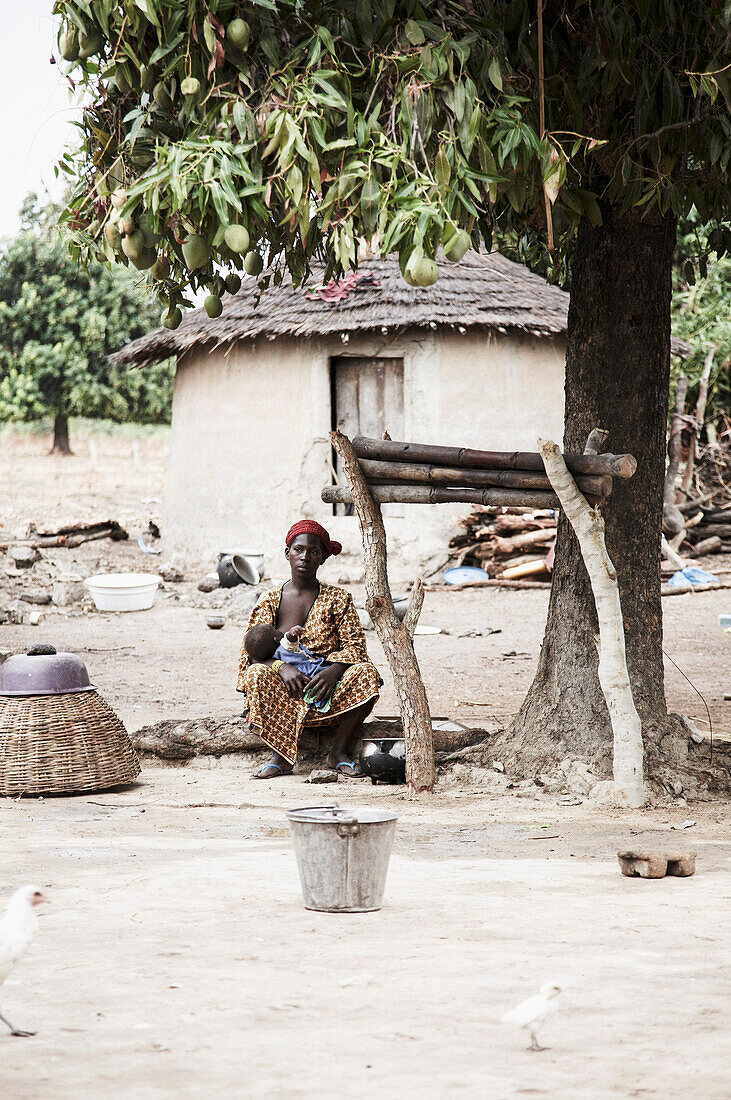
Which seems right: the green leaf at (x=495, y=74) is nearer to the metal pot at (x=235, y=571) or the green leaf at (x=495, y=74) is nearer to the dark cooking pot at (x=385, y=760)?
the dark cooking pot at (x=385, y=760)

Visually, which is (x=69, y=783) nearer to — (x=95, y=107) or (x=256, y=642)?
(x=256, y=642)

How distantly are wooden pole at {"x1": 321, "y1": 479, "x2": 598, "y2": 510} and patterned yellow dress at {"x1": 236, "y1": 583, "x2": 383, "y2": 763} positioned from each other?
711 mm

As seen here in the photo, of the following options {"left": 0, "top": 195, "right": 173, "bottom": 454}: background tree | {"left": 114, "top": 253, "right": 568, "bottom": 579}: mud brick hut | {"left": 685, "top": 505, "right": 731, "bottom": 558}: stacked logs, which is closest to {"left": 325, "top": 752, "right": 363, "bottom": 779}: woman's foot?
{"left": 114, "top": 253, "right": 568, "bottom": 579}: mud brick hut

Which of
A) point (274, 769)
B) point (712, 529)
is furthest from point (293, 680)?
point (712, 529)

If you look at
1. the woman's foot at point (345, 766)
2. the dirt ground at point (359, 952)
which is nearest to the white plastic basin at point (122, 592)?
the dirt ground at point (359, 952)

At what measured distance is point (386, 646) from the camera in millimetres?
5078

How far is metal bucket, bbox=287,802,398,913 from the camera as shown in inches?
126

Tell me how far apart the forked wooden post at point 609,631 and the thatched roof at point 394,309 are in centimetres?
800

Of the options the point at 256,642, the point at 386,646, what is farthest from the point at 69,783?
the point at 386,646

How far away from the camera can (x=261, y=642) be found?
555 cm

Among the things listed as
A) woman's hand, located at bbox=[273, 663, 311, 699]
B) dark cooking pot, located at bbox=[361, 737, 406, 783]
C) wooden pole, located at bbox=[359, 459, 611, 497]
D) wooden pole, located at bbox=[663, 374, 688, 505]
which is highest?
wooden pole, located at bbox=[663, 374, 688, 505]

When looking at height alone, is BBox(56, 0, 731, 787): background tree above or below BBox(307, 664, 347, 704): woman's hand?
above

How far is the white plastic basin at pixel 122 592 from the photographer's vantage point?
38.2 feet

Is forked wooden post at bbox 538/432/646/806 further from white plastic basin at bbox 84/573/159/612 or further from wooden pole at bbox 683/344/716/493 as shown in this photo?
wooden pole at bbox 683/344/716/493
